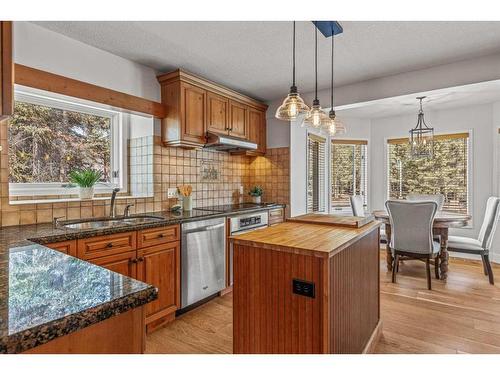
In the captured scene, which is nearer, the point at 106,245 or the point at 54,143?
the point at 106,245

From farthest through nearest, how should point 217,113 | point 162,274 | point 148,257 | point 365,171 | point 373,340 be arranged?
point 365,171, point 217,113, point 162,274, point 148,257, point 373,340

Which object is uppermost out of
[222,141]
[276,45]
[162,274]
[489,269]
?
[276,45]

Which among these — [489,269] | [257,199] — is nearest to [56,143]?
[257,199]

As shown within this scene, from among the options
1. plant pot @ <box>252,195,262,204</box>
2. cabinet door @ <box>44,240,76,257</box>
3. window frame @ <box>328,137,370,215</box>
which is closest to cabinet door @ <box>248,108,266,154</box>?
plant pot @ <box>252,195,262,204</box>

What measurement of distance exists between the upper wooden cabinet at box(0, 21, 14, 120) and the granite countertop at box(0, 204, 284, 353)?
0.52 meters

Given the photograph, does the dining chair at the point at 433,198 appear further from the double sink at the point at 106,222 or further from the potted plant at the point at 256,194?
the double sink at the point at 106,222

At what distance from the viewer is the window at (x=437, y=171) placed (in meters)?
4.71

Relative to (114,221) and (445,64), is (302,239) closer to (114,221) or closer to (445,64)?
(114,221)

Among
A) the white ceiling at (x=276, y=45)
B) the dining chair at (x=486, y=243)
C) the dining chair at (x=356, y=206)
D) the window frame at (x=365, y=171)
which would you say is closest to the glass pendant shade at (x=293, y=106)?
the white ceiling at (x=276, y=45)

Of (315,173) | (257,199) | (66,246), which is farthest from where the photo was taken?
(315,173)

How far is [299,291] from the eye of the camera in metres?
1.45

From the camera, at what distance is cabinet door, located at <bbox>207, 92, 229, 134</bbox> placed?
3.18 metres

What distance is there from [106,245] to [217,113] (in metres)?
1.91

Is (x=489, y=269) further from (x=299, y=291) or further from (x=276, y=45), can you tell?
(x=276, y=45)
